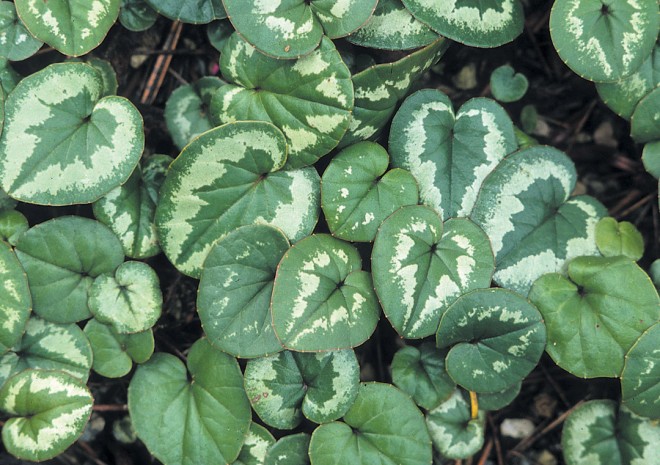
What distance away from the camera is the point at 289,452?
6.29ft

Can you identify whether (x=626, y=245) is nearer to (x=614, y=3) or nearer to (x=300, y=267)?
(x=614, y=3)

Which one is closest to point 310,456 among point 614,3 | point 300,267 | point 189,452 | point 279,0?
point 189,452

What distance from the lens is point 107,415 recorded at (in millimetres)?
2182

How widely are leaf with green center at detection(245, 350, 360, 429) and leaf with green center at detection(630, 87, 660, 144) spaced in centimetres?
128

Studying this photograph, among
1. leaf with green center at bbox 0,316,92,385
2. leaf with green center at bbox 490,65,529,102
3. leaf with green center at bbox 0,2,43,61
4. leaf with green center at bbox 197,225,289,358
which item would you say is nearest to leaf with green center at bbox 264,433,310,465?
leaf with green center at bbox 197,225,289,358

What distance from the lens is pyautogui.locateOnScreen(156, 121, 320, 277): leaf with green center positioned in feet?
6.06

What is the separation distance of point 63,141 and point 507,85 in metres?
1.59

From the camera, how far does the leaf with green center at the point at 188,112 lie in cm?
210

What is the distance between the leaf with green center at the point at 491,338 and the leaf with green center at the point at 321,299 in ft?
0.90

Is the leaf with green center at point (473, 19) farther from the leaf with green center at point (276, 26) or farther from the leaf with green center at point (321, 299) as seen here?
the leaf with green center at point (321, 299)

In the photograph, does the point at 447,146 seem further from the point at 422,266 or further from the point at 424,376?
the point at 424,376

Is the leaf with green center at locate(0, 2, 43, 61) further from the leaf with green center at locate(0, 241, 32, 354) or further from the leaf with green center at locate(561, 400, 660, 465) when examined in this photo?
the leaf with green center at locate(561, 400, 660, 465)

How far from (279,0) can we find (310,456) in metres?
1.44

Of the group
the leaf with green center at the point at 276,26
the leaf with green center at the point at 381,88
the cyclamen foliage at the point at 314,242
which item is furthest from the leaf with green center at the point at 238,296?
the leaf with green center at the point at 276,26
